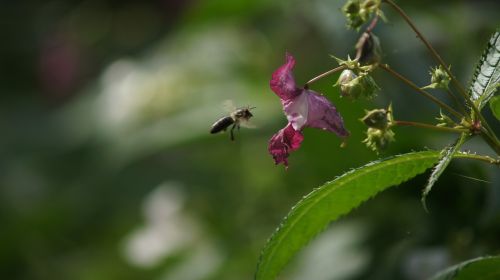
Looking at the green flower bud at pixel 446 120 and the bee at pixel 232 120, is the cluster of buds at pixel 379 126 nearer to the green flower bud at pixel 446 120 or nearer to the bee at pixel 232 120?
the green flower bud at pixel 446 120

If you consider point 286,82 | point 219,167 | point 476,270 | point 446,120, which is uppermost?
point 219,167

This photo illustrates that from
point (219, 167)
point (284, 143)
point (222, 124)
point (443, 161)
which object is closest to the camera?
point (443, 161)

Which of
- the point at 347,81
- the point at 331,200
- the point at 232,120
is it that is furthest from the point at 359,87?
the point at 232,120

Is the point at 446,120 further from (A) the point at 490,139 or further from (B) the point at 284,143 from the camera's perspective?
(B) the point at 284,143

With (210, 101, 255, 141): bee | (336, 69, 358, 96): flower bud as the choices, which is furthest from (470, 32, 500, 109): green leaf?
(210, 101, 255, 141): bee

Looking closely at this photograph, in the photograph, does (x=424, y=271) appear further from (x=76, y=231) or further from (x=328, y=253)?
(x=76, y=231)

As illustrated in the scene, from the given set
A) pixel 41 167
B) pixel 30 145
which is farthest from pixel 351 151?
pixel 30 145

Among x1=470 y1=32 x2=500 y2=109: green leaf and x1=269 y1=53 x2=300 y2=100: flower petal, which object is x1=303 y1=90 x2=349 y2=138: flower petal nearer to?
x1=269 y1=53 x2=300 y2=100: flower petal
